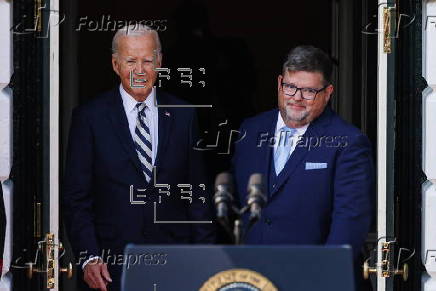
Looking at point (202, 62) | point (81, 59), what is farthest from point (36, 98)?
point (202, 62)

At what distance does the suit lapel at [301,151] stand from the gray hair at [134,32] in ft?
2.58

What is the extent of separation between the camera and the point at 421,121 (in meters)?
5.81

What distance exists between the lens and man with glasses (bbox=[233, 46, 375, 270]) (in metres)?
5.82

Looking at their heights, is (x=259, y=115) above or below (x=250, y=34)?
below

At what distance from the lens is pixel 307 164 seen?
584cm

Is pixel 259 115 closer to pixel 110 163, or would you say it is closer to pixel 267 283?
pixel 110 163

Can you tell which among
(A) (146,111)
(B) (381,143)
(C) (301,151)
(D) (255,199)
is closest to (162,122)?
(A) (146,111)

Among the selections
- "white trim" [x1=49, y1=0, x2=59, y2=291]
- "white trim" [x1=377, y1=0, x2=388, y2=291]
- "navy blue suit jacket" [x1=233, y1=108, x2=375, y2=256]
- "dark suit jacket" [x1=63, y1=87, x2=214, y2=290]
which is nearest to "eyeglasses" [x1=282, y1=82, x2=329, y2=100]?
"navy blue suit jacket" [x1=233, y1=108, x2=375, y2=256]

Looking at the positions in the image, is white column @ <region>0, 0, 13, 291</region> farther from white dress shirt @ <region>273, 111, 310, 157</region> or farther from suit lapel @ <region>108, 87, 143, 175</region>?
white dress shirt @ <region>273, 111, 310, 157</region>

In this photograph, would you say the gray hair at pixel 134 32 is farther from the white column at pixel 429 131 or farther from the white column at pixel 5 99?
the white column at pixel 429 131

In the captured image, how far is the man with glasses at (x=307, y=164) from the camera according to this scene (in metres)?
5.82

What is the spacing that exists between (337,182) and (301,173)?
0.17 m

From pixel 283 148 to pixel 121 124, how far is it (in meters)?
0.77

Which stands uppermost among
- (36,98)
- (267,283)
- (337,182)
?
(36,98)
